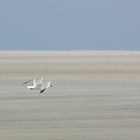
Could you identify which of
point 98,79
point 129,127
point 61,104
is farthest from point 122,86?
point 129,127

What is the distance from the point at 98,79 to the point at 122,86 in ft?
11.9

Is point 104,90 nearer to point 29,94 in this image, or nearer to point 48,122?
point 29,94

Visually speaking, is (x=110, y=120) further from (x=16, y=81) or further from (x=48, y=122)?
(x=16, y=81)

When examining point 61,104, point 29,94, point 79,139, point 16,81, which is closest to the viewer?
point 79,139

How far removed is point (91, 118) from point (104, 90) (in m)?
6.31

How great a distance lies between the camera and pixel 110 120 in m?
16.5

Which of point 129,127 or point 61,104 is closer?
point 129,127

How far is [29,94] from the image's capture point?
2138 centimetres

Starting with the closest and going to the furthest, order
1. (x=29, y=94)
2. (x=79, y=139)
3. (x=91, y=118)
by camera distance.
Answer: (x=79, y=139)
(x=91, y=118)
(x=29, y=94)

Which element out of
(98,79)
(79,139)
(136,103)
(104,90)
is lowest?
(79,139)

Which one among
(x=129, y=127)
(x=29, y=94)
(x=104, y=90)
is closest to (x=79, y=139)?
(x=129, y=127)

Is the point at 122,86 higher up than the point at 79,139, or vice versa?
the point at 122,86

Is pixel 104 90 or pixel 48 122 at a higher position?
pixel 104 90

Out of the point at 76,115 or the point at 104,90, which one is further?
the point at 104,90
